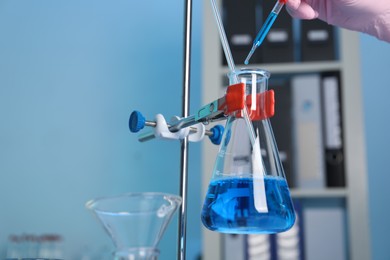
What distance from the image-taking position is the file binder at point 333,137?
1596mm

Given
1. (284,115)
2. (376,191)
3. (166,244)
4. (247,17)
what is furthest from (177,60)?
(376,191)

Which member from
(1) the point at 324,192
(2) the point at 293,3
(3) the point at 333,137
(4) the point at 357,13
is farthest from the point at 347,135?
(2) the point at 293,3

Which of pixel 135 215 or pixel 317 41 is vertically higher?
pixel 317 41

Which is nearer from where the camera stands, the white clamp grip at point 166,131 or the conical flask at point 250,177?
the conical flask at point 250,177

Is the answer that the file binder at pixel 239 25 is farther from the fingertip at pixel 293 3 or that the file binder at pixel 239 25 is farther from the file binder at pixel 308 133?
the fingertip at pixel 293 3

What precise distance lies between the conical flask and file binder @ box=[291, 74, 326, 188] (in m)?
0.97

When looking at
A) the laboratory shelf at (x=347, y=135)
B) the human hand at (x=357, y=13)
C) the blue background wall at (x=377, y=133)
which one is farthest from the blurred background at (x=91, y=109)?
the human hand at (x=357, y=13)

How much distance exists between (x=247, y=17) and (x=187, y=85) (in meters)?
0.98

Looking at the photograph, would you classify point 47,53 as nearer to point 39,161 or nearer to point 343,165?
point 39,161

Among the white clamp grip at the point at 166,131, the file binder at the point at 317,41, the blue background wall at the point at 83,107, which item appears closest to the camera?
the white clamp grip at the point at 166,131

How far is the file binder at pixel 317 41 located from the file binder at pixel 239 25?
18 centimetres

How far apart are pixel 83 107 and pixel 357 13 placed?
1.20 metres

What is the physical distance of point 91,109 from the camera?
80.5 inches

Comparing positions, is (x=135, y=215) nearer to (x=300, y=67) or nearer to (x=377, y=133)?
(x=300, y=67)
